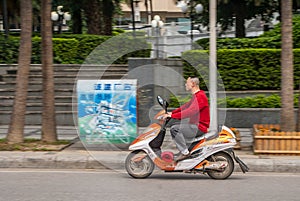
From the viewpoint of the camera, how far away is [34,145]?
11.4 m

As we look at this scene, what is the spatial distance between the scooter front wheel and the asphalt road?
11 cm

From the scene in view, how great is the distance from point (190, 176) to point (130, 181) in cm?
117

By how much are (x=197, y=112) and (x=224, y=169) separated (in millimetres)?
1098

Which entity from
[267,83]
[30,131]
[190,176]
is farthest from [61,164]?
[267,83]

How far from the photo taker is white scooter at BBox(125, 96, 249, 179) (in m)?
8.88

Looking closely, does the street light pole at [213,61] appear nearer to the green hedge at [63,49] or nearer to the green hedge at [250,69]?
the green hedge at [250,69]

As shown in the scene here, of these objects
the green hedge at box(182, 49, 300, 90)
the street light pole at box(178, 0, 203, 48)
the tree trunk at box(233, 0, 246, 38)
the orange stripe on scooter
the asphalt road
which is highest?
the street light pole at box(178, 0, 203, 48)

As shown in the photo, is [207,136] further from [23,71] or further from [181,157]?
[23,71]

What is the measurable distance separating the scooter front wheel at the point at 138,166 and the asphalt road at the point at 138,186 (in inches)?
4.4

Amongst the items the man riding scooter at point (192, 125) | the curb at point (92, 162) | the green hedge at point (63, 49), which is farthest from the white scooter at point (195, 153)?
the green hedge at point (63, 49)

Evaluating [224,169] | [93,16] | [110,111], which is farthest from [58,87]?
[224,169]

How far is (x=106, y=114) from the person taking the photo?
1093 cm

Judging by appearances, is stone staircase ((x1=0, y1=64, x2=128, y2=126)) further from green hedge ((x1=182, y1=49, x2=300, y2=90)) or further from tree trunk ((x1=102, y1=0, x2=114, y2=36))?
tree trunk ((x1=102, y1=0, x2=114, y2=36))

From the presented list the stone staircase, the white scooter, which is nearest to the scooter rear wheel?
the white scooter
